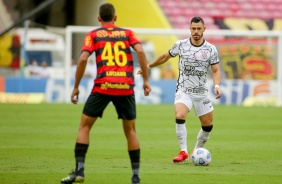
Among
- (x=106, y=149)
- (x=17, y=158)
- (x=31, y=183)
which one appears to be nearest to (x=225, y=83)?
(x=106, y=149)

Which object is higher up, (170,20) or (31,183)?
(170,20)

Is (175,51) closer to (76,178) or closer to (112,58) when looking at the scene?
(112,58)

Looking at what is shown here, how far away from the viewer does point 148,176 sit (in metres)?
10.5

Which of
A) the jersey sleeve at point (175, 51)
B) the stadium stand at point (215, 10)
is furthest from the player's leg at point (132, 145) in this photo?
the stadium stand at point (215, 10)

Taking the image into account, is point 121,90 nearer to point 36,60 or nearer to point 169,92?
point 169,92

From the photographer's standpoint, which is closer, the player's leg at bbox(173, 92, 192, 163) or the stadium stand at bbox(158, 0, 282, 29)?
the player's leg at bbox(173, 92, 192, 163)

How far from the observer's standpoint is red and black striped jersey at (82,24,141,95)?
930 cm

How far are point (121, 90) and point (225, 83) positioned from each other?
65.2 feet

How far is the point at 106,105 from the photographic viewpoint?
9391 millimetres

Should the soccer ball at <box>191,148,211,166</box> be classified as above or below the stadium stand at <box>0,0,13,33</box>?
below

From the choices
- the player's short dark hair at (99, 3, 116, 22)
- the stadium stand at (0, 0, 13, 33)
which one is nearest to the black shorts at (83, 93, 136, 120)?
the player's short dark hair at (99, 3, 116, 22)

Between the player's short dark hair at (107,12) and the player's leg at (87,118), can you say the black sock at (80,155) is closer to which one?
the player's leg at (87,118)

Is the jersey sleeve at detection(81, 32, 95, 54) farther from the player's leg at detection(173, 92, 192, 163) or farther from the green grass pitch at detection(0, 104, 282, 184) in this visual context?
the player's leg at detection(173, 92, 192, 163)

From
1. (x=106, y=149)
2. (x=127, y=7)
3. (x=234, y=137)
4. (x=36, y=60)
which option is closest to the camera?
(x=106, y=149)
